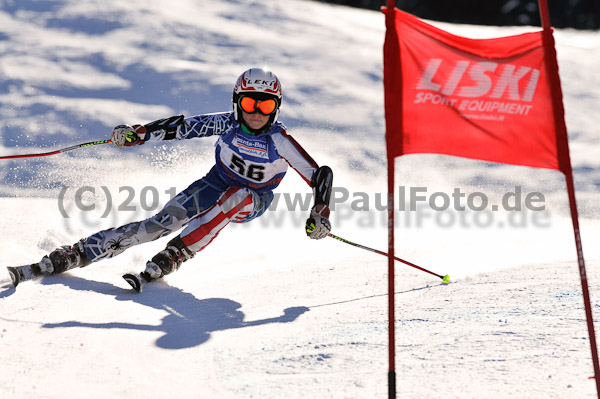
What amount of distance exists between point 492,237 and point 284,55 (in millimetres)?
9839

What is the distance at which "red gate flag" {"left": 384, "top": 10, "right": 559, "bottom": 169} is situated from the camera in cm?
301

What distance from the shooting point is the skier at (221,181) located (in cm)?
489

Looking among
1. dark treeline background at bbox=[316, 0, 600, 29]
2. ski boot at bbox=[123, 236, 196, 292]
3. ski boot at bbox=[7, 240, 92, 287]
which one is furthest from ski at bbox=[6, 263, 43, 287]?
dark treeline background at bbox=[316, 0, 600, 29]

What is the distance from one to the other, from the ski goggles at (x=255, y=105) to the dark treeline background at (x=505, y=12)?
13.7 metres

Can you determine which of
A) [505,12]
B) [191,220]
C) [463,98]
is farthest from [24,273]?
[505,12]

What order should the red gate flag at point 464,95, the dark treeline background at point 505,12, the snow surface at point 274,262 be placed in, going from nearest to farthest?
the red gate flag at point 464,95, the snow surface at point 274,262, the dark treeline background at point 505,12

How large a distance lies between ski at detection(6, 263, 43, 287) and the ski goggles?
198 cm

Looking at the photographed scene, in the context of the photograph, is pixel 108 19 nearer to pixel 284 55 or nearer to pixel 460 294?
pixel 284 55

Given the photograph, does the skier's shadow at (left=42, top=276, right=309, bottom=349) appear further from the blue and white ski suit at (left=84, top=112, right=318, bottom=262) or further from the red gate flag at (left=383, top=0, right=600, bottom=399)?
the red gate flag at (left=383, top=0, right=600, bottom=399)

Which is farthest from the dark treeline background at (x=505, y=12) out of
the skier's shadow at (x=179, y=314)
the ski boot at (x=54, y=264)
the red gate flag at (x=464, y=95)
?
the red gate flag at (x=464, y=95)

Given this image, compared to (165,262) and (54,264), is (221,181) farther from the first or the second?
(54,264)

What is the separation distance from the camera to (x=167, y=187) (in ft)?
27.9

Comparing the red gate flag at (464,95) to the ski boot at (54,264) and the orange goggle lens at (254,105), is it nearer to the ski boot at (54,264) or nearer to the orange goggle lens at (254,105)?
the orange goggle lens at (254,105)

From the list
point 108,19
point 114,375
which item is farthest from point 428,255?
point 108,19
